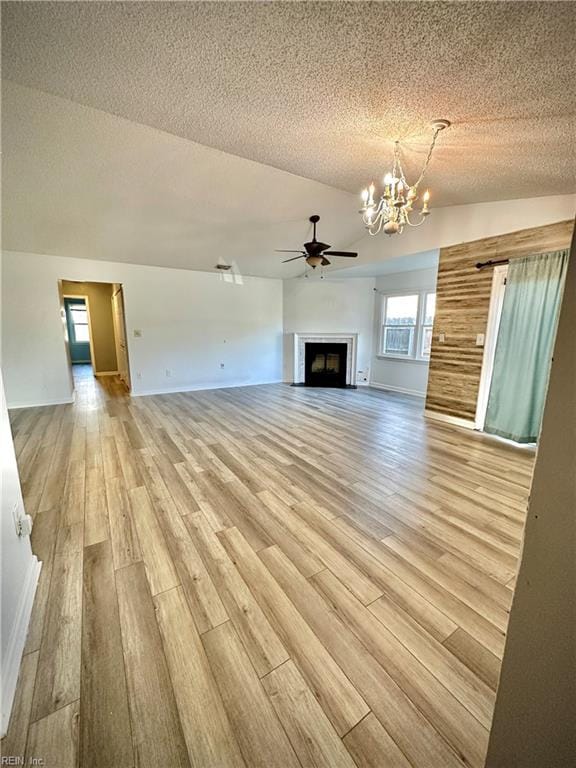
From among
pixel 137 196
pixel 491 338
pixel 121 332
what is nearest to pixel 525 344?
pixel 491 338

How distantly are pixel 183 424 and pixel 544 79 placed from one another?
14.3 feet

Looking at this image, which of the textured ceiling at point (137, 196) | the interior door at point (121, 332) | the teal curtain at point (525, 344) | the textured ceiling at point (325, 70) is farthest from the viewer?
the interior door at point (121, 332)

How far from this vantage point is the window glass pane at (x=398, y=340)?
6172 millimetres

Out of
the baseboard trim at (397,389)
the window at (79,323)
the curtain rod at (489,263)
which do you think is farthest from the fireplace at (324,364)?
the window at (79,323)

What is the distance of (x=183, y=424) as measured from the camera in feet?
13.5

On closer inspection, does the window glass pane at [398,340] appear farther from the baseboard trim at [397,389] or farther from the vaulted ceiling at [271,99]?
the vaulted ceiling at [271,99]

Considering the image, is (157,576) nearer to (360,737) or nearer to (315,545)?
(315,545)

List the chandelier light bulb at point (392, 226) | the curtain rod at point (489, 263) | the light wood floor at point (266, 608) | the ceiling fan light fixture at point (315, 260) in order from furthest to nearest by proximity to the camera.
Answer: the ceiling fan light fixture at point (315, 260) → the curtain rod at point (489, 263) → the chandelier light bulb at point (392, 226) → the light wood floor at point (266, 608)

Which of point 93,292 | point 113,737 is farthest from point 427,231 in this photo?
point 93,292

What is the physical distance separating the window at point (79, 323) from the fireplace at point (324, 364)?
24.3 feet

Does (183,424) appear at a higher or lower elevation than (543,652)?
lower

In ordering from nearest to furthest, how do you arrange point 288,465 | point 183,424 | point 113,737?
point 113,737 → point 288,465 → point 183,424

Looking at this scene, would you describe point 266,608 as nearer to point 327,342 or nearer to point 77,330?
point 327,342

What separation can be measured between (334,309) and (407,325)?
5.38ft
